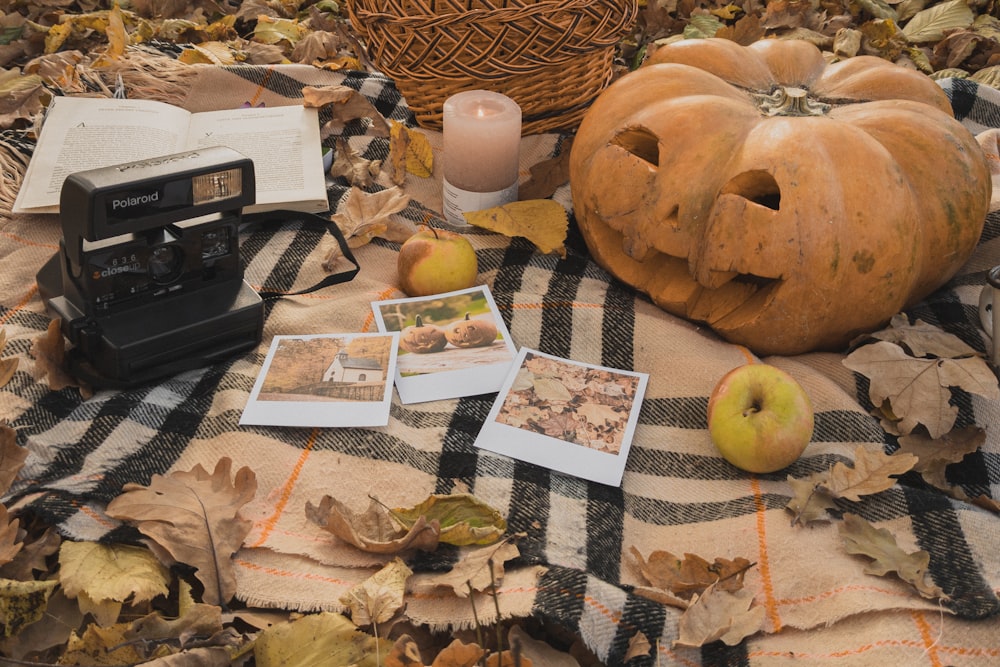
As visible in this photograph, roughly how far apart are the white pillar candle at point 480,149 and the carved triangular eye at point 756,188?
528mm

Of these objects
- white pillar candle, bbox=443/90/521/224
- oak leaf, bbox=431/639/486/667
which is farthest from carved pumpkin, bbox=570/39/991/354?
oak leaf, bbox=431/639/486/667

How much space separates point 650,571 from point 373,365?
22.6 inches

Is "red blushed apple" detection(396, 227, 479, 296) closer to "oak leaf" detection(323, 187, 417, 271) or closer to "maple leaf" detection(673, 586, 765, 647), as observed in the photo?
"oak leaf" detection(323, 187, 417, 271)

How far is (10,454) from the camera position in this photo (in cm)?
121

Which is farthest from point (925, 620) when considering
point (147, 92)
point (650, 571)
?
point (147, 92)

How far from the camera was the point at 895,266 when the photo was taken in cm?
140

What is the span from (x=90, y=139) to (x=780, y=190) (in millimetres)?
1429

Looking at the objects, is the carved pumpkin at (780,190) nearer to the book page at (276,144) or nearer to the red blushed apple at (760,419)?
the red blushed apple at (760,419)

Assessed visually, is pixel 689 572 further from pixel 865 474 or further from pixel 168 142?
pixel 168 142

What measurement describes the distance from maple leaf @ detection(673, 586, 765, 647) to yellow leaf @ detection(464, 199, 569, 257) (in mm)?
835

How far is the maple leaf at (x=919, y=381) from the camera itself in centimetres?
134

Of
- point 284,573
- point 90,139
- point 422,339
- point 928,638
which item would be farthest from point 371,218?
point 928,638

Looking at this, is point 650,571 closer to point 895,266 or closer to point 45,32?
point 895,266

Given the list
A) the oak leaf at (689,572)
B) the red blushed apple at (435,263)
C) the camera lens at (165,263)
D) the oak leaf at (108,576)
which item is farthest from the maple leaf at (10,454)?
the oak leaf at (689,572)
